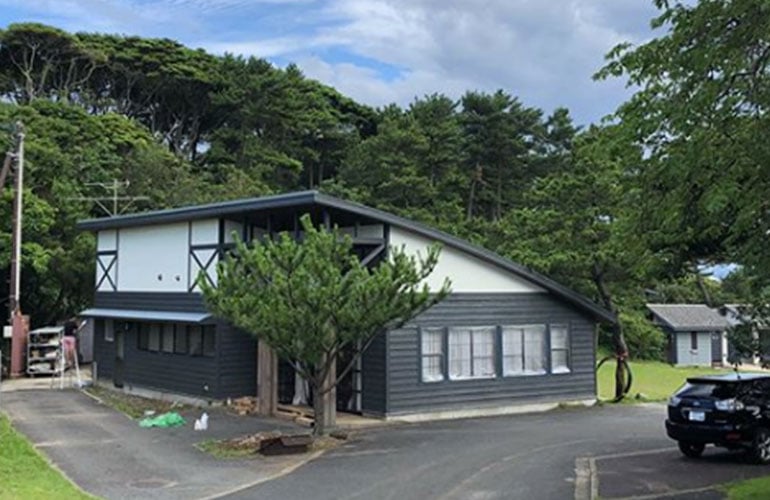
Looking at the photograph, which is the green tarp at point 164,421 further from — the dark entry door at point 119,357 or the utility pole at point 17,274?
the utility pole at point 17,274

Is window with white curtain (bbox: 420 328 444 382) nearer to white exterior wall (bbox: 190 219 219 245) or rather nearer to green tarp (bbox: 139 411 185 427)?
green tarp (bbox: 139 411 185 427)

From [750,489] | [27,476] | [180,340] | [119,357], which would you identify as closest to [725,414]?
[750,489]

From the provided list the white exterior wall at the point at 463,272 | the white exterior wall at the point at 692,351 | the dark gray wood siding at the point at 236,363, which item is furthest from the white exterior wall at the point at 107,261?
the white exterior wall at the point at 692,351

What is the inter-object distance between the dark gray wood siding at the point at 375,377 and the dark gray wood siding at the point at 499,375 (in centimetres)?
14

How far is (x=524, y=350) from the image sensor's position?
20438 mm

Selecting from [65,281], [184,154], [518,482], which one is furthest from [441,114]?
[518,482]

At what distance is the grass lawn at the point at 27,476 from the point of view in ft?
32.1

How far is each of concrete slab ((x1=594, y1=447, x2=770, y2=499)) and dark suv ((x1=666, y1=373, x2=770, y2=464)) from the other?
38cm

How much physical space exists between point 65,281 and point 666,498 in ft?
85.2

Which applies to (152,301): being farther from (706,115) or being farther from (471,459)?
(706,115)

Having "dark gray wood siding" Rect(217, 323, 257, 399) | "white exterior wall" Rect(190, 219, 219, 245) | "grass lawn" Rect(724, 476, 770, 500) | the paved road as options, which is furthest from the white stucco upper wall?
"grass lawn" Rect(724, 476, 770, 500)

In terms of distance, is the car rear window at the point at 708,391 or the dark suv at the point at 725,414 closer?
the dark suv at the point at 725,414

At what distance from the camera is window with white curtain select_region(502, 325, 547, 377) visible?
20125 millimetres

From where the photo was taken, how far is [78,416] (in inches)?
719
